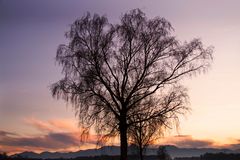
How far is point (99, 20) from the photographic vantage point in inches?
1196

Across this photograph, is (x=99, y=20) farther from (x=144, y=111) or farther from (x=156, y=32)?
(x=144, y=111)

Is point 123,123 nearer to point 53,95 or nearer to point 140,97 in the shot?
point 140,97

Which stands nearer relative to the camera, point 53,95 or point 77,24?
point 53,95

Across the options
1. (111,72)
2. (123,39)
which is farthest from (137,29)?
(111,72)

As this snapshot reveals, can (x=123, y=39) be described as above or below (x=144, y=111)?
above

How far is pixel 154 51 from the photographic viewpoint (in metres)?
30.3

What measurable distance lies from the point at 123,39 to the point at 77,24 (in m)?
3.51

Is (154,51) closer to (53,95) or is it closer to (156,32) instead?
(156,32)

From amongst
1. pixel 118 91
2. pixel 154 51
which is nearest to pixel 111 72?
pixel 118 91

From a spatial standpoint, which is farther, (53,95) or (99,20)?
(99,20)

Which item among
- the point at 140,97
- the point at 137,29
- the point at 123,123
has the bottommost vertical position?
the point at 123,123

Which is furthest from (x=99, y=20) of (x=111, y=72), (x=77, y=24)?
(x=111, y=72)

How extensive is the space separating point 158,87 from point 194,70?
109 inches

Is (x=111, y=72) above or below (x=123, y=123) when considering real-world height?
above
